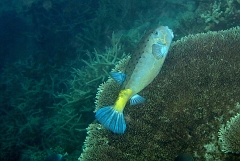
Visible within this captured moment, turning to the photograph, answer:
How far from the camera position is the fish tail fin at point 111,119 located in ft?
8.38

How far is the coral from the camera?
2.45m

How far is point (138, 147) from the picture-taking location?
2.96 meters

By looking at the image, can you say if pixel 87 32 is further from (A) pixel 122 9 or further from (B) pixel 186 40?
(B) pixel 186 40

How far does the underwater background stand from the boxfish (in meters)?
2.23

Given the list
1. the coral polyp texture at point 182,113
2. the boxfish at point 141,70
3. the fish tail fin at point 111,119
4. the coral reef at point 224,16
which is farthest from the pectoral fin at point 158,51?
the coral reef at point 224,16

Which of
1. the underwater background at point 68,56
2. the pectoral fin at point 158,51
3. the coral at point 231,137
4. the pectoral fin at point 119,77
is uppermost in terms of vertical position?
the pectoral fin at point 158,51

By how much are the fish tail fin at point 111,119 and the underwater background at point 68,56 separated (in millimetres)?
2216

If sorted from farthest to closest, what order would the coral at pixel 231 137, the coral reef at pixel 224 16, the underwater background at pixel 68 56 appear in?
the underwater background at pixel 68 56, the coral reef at pixel 224 16, the coral at pixel 231 137

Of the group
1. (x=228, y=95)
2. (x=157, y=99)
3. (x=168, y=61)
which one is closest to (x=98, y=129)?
(x=157, y=99)

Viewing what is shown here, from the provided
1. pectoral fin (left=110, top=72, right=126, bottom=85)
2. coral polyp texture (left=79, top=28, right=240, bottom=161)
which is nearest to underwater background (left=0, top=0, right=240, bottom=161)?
coral polyp texture (left=79, top=28, right=240, bottom=161)

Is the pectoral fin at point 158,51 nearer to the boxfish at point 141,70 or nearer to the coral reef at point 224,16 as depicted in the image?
the boxfish at point 141,70

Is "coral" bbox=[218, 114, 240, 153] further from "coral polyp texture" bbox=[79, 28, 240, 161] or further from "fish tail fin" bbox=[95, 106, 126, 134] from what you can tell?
"fish tail fin" bbox=[95, 106, 126, 134]

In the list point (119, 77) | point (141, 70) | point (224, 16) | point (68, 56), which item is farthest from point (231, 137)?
point (68, 56)

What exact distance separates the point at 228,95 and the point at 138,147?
1356mm
